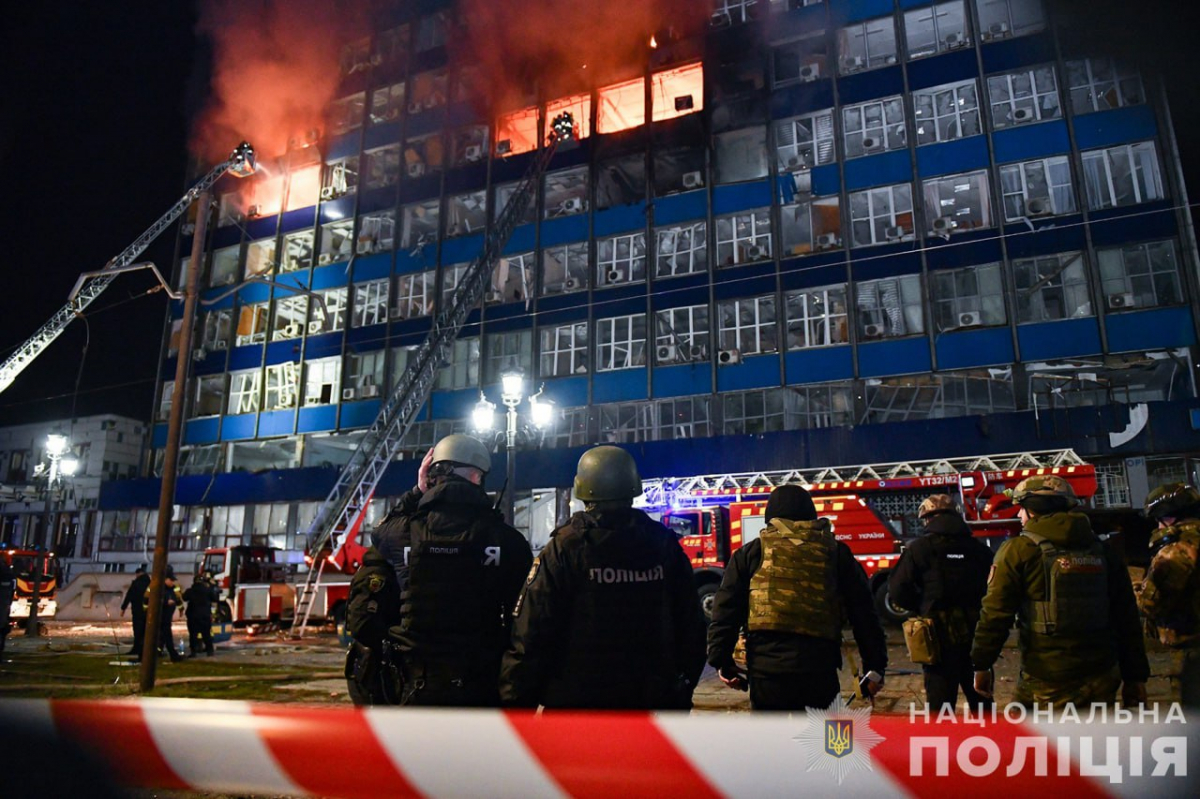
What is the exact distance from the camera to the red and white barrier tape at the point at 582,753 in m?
1.77

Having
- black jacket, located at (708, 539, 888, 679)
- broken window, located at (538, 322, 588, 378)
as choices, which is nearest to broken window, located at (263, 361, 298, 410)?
broken window, located at (538, 322, 588, 378)

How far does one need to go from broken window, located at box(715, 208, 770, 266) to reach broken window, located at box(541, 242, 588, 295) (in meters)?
5.58

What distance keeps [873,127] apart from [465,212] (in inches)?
678

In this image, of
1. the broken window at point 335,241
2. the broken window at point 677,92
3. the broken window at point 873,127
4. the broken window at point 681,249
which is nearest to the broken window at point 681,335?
the broken window at point 681,249

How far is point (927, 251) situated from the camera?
24000mm

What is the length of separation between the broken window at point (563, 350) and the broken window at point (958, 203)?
1295 centimetres

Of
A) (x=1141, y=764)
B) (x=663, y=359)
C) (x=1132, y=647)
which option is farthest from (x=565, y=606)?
(x=663, y=359)

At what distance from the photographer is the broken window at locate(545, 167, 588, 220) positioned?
30125mm

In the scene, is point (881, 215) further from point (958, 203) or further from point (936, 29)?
point (936, 29)

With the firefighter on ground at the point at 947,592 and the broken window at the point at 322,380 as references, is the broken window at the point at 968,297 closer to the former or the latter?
the firefighter on ground at the point at 947,592

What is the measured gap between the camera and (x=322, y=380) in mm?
32344

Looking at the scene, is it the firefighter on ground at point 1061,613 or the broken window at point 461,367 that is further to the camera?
the broken window at point 461,367

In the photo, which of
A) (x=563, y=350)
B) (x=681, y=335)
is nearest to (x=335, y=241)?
(x=563, y=350)

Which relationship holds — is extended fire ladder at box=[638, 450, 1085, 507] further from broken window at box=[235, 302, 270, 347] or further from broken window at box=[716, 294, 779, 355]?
broken window at box=[235, 302, 270, 347]
